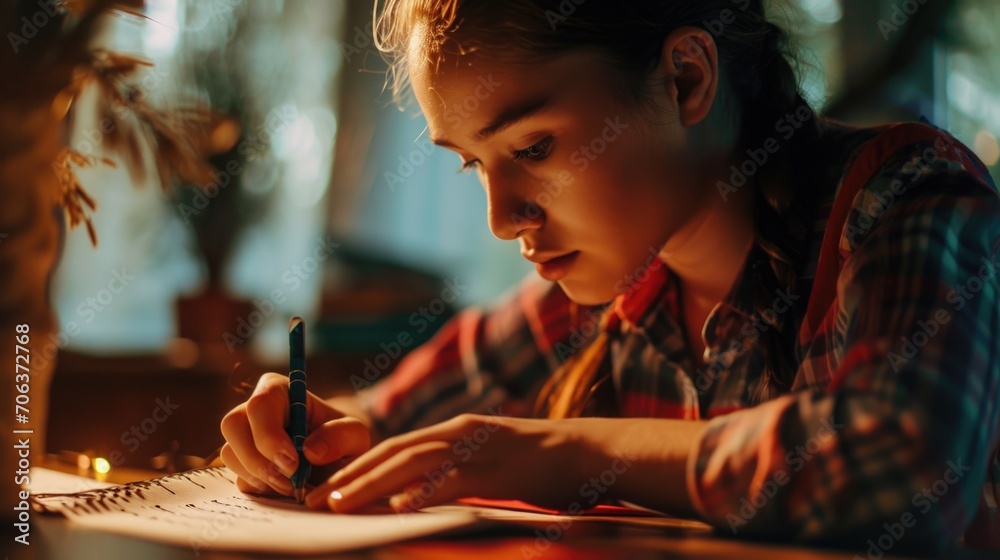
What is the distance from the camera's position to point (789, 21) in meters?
0.67

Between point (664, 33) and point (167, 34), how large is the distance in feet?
1.41

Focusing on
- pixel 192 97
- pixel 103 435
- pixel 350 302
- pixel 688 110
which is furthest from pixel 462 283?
pixel 688 110

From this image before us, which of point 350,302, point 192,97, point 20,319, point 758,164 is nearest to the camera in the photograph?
point 20,319

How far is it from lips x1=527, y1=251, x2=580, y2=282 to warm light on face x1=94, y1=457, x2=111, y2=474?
361 millimetres

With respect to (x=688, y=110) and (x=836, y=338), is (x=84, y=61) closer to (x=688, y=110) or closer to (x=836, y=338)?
(x=688, y=110)

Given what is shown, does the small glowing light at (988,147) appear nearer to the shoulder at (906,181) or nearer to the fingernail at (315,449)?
the shoulder at (906,181)

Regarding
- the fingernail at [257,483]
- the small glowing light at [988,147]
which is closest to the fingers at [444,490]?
the fingernail at [257,483]

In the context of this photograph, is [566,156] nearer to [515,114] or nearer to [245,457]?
[515,114]

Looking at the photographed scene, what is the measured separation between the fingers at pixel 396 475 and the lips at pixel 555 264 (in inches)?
6.7

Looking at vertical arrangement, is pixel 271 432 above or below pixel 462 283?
above

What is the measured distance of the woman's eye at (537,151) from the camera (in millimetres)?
529

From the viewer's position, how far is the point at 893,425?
386mm

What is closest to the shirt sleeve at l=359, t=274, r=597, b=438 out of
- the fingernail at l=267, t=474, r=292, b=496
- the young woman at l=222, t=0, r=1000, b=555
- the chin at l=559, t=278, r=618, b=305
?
the young woman at l=222, t=0, r=1000, b=555

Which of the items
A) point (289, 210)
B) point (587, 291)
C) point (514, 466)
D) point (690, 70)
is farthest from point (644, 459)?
point (289, 210)
